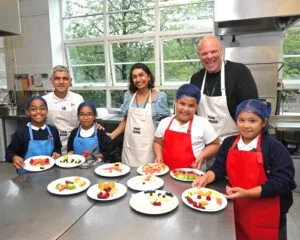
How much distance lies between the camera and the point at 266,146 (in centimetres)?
122

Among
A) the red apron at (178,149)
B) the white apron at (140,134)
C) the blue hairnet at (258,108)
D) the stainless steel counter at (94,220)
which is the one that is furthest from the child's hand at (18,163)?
the blue hairnet at (258,108)

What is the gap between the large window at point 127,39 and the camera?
356 cm

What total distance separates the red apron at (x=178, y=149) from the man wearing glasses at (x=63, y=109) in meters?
0.95

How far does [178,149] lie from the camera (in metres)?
1.56

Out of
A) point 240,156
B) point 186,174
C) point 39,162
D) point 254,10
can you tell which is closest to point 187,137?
point 186,174

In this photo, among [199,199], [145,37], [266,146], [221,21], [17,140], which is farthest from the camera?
[145,37]

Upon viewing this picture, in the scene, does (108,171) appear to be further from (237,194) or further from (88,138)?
(237,194)

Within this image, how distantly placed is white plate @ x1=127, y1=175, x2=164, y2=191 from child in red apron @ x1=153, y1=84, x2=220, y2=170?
0.27m

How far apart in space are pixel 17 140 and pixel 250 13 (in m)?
2.10

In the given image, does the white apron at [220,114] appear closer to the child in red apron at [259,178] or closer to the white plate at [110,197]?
the child in red apron at [259,178]

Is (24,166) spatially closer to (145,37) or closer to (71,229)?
(71,229)

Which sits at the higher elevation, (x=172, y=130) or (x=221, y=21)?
(x=221, y=21)

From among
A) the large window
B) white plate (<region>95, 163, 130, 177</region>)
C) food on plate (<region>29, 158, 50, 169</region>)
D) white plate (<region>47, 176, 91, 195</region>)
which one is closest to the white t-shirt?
white plate (<region>95, 163, 130, 177</region>)

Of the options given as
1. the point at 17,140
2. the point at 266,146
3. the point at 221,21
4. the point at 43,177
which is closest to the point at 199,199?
the point at 266,146
